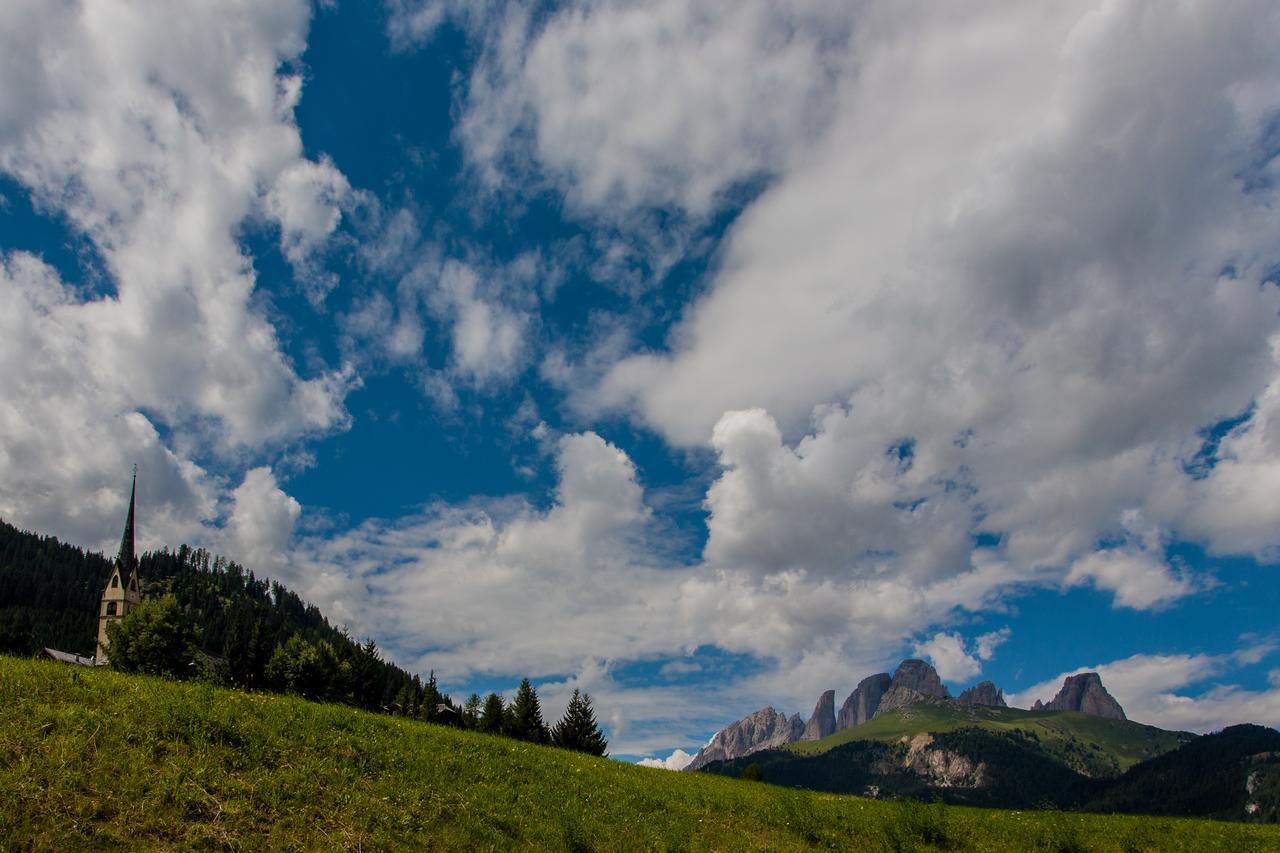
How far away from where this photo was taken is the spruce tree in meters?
104

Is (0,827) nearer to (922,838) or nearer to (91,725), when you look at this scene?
(91,725)

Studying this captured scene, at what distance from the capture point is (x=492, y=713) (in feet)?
351

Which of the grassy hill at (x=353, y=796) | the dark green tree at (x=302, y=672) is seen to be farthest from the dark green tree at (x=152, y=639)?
the grassy hill at (x=353, y=796)

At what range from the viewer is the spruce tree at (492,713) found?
4114 inches

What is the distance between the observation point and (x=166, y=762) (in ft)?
41.9

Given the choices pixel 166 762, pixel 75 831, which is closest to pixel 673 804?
pixel 166 762

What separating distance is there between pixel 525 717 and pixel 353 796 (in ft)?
266

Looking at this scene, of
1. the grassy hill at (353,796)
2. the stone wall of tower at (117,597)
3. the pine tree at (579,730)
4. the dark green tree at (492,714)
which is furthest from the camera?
the stone wall of tower at (117,597)

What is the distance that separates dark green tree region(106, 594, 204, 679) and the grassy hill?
8032 centimetres

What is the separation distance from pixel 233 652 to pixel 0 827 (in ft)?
330

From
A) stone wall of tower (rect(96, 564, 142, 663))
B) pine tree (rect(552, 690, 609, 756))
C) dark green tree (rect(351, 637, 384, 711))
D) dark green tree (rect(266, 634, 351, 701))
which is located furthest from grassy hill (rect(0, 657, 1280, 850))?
stone wall of tower (rect(96, 564, 142, 663))

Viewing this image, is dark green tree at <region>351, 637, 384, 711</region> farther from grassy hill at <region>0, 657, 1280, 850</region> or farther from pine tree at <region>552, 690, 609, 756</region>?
grassy hill at <region>0, 657, 1280, 850</region>

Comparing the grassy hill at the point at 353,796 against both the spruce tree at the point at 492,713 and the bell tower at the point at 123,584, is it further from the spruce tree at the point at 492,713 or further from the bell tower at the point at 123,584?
the bell tower at the point at 123,584

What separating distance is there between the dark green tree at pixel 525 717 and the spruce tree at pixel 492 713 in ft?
38.8
